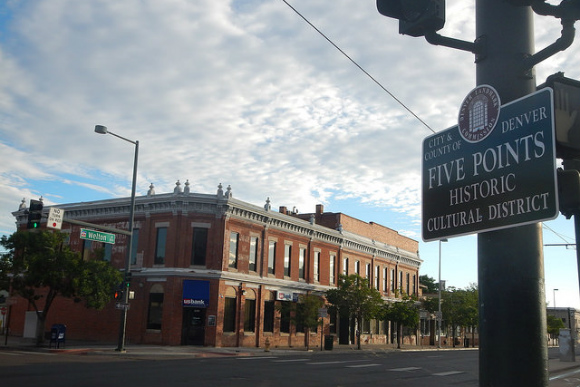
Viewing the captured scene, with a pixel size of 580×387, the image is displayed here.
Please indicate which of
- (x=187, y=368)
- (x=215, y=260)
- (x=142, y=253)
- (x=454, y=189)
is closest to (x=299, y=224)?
(x=215, y=260)

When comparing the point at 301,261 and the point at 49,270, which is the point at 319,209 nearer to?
the point at 301,261

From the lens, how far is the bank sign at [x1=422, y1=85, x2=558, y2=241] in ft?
10.2

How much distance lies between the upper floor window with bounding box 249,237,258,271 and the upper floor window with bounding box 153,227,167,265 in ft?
21.5

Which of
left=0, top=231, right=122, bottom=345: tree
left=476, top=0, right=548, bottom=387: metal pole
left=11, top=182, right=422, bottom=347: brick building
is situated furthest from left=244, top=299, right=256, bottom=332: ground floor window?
left=476, top=0, right=548, bottom=387: metal pole

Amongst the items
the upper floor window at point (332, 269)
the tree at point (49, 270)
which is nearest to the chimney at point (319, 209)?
the upper floor window at point (332, 269)

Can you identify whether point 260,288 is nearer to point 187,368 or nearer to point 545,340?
point 187,368

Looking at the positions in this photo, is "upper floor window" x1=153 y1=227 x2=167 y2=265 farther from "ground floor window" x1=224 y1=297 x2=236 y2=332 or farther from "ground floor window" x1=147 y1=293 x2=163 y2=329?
"ground floor window" x1=224 y1=297 x2=236 y2=332

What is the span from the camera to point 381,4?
3717mm

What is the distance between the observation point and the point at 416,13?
3.65m

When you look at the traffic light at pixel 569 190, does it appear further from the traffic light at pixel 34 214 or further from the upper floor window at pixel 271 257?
the upper floor window at pixel 271 257

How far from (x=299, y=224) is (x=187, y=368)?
2598cm

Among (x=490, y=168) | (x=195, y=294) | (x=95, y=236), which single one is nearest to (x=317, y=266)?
(x=195, y=294)

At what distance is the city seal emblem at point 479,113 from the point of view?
3.44 m

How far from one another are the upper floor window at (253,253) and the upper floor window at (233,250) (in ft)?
5.28
